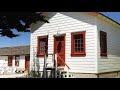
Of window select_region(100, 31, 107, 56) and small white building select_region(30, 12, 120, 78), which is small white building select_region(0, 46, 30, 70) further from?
window select_region(100, 31, 107, 56)

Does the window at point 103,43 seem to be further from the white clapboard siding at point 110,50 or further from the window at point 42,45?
the window at point 42,45

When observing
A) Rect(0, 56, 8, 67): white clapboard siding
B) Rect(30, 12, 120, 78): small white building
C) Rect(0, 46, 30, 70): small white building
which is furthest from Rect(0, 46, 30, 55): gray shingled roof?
Rect(30, 12, 120, 78): small white building

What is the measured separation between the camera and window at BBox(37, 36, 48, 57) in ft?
49.3

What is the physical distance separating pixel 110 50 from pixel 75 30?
337 cm

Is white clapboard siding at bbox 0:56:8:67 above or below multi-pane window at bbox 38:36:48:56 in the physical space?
below

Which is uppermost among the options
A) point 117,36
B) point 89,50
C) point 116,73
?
point 117,36

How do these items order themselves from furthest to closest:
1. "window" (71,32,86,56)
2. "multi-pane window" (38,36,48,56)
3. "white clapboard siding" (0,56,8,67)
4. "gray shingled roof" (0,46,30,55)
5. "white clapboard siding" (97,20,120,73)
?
"white clapboard siding" (0,56,8,67) → "gray shingled roof" (0,46,30,55) → "multi-pane window" (38,36,48,56) → "white clapboard siding" (97,20,120,73) → "window" (71,32,86,56)

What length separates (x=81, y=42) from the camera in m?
13.2

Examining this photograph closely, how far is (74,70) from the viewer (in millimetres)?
13055

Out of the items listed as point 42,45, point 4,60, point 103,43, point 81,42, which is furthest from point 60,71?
point 4,60

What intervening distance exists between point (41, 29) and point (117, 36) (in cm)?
572

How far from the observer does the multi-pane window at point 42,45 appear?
15008 mm
